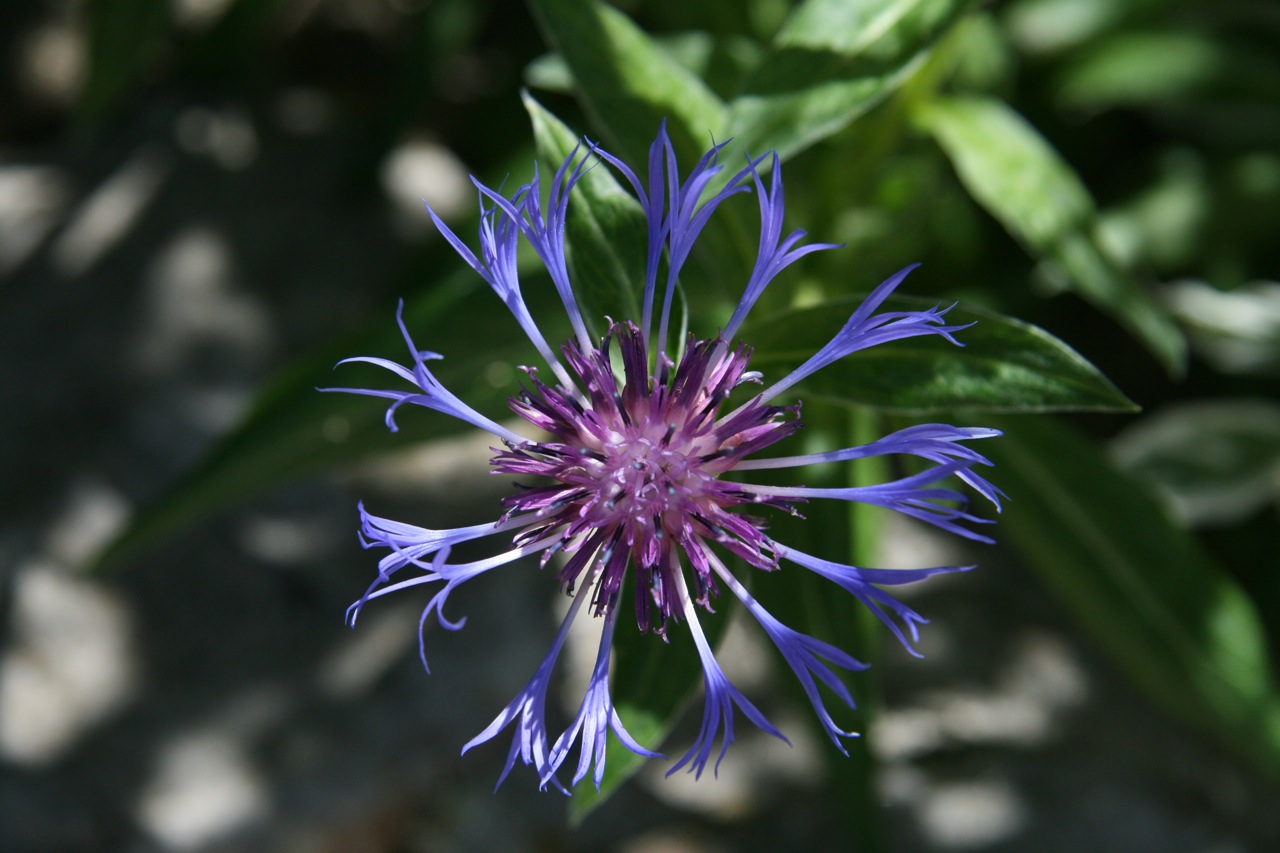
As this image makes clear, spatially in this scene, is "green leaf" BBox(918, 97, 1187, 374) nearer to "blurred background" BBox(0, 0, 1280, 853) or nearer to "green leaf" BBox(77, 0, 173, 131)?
"blurred background" BBox(0, 0, 1280, 853)

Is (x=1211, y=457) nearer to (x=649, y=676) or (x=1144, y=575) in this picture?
(x=1144, y=575)

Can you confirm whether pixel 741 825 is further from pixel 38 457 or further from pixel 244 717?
pixel 38 457

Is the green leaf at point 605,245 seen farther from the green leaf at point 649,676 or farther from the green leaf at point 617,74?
the green leaf at point 649,676

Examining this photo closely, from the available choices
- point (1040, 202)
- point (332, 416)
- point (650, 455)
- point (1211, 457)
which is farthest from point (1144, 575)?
point (332, 416)

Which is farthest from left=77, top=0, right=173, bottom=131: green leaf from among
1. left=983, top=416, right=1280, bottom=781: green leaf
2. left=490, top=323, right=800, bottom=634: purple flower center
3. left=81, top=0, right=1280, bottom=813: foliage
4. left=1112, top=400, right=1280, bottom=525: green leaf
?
left=1112, top=400, right=1280, bottom=525: green leaf

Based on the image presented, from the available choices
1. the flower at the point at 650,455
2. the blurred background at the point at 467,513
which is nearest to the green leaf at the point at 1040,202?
the blurred background at the point at 467,513

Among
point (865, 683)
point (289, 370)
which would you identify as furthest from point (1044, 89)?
point (289, 370)
